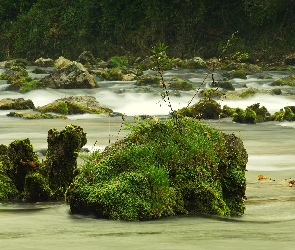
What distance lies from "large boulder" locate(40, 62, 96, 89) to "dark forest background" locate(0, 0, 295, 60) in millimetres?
18514

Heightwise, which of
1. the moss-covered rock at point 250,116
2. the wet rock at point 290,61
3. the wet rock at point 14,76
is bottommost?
the moss-covered rock at point 250,116

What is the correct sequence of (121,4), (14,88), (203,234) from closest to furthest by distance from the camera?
(203,234) → (14,88) → (121,4)

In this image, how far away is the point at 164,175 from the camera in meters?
5.79

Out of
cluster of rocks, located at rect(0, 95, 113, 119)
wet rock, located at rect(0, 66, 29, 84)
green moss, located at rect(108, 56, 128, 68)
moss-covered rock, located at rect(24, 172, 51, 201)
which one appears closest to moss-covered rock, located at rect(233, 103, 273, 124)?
cluster of rocks, located at rect(0, 95, 113, 119)

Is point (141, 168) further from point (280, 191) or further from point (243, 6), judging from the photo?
point (243, 6)

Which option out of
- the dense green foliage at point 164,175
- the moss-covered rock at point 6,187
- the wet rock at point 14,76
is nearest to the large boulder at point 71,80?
the wet rock at point 14,76

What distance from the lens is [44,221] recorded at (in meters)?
5.74

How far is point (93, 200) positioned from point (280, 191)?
2662mm

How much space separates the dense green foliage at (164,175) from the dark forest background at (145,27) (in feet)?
125

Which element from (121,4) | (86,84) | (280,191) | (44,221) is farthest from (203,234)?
(121,4)

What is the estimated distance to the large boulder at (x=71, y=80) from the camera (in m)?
27.2

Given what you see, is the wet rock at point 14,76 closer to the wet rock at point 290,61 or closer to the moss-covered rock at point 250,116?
the moss-covered rock at point 250,116

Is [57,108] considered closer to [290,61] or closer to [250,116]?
[250,116]

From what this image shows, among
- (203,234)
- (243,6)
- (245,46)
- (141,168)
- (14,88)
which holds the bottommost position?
(203,234)
